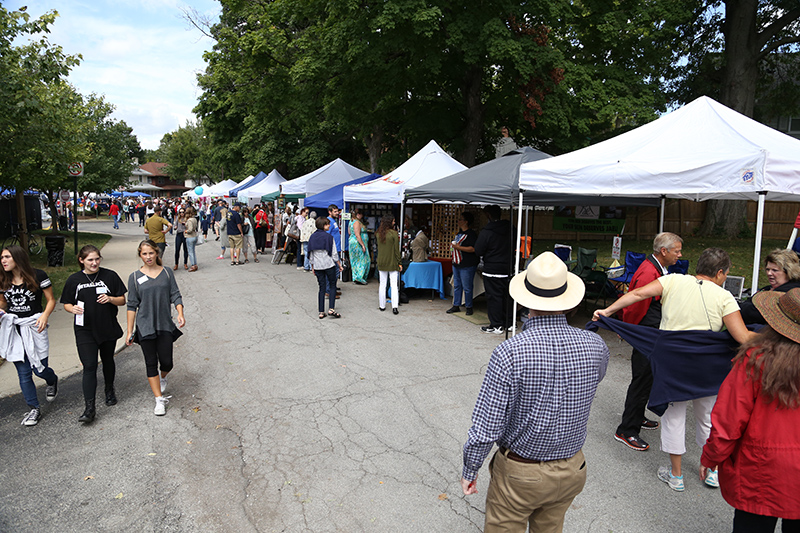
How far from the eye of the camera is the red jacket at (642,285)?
14.4ft

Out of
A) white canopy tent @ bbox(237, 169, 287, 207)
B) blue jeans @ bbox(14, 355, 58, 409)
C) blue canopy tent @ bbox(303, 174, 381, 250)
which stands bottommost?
blue jeans @ bbox(14, 355, 58, 409)

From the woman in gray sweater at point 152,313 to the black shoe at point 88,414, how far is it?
1.80ft

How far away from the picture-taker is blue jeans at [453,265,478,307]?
9.43m

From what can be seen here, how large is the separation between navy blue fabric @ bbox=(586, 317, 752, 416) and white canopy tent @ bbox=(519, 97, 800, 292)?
2063mm

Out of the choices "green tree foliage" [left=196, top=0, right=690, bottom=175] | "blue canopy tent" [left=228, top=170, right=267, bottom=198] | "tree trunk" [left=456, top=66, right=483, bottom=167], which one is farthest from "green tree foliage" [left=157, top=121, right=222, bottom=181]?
"tree trunk" [left=456, top=66, right=483, bottom=167]

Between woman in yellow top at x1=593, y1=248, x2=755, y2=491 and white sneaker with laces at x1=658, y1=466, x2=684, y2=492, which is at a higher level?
woman in yellow top at x1=593, y1=248, x2=755, y2=491

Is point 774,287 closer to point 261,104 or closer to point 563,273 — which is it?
point 563,273

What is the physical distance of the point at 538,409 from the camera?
2.21 meters

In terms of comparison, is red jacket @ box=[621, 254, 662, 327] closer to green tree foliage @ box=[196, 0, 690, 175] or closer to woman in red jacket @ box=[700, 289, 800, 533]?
woman in red jacket @ box=[700, 289, 800, 533]

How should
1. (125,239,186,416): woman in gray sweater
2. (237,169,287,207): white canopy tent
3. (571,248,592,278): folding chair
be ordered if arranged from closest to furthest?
(125,239,186,416): woman in gray sweater < (571,248,592,278): folding chair < (237,169,287,207): white canopy tent

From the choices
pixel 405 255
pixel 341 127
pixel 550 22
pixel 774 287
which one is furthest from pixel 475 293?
pixel 341 127

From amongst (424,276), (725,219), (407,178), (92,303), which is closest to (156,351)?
(92,303)

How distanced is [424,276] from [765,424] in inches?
342

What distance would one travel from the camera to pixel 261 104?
60.4ft
